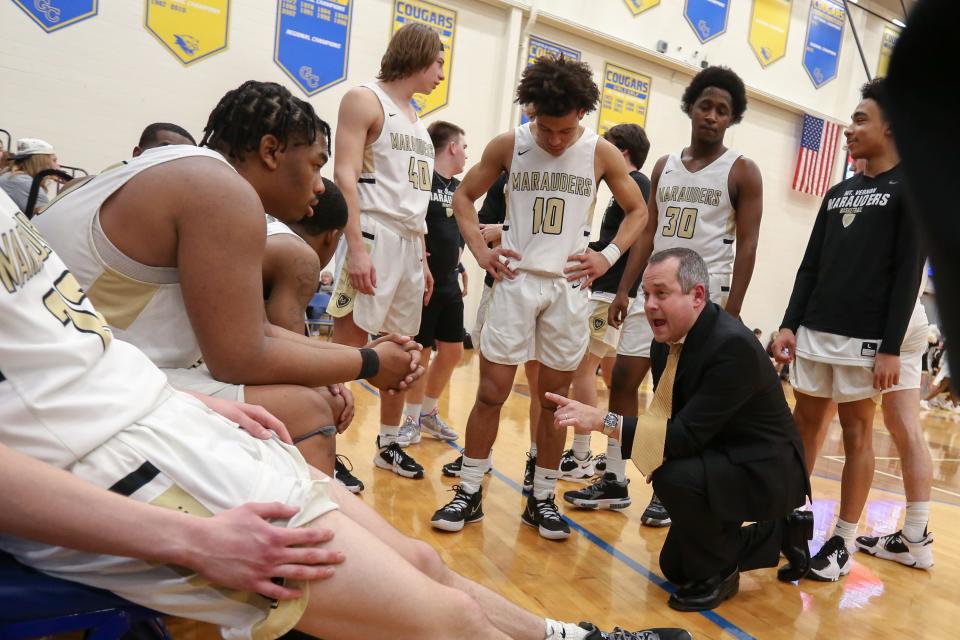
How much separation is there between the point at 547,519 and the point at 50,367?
7.98 ft

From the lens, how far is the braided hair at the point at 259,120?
1868 millimetres

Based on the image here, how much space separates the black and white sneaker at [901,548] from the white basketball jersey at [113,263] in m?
3.41

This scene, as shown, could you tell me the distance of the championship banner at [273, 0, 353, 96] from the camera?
A: 8.20m

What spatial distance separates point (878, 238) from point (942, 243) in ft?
9.92

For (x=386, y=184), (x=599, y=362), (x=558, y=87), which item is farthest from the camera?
(x=599, y=362)

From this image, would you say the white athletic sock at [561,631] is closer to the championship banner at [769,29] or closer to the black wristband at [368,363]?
the black wristband at [368,363]

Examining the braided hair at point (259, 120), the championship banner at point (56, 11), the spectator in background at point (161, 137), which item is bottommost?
the braided hair at point (259, 120)

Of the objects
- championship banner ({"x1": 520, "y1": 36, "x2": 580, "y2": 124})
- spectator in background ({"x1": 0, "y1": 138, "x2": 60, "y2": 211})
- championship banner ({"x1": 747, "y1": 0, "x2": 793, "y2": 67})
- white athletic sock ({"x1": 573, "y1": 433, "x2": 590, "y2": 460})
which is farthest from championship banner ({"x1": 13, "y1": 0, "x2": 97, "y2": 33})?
championship banner ({"x1": 747, "y1": 0, "x2": 793, "y2": 67})

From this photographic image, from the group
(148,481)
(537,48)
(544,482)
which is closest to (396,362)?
(148,481)

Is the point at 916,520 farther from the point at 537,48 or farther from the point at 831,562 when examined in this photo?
the point at 537,48

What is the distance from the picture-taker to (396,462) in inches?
149

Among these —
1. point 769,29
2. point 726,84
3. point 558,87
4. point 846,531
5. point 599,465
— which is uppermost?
point 769,29

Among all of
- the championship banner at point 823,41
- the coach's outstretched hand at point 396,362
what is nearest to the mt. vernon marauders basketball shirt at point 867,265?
the coach's outstretched hand at point 396,362

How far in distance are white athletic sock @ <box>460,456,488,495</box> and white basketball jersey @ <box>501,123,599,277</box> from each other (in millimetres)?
A: 923
